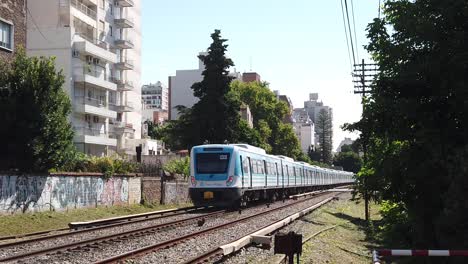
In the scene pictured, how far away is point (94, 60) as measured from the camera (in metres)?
55.5

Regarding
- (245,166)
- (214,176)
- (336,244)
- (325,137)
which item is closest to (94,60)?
(245,166)

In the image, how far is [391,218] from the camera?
735 inches

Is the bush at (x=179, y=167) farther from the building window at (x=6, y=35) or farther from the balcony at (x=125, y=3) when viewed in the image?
the balcony at (x=125, y=3)

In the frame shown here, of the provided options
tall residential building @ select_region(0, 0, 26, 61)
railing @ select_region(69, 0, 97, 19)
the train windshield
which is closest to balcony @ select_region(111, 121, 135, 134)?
railing @ select_region(69, 0, 97, 19)

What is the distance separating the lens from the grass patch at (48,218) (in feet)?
Answer: 56.6

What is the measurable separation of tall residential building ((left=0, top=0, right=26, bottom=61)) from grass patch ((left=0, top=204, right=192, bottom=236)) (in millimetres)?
8689

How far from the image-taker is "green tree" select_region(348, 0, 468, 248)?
1045cm

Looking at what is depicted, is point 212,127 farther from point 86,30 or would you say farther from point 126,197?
point 126,197

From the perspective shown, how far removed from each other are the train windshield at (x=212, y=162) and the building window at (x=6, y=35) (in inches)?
414

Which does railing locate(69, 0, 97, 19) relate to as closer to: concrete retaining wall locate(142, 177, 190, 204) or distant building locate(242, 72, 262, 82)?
concrete retaining wall locate(142, 177, 190, 204)

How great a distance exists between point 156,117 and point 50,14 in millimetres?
83573

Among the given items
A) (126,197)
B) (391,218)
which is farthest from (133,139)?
(391,218)

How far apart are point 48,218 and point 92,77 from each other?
34902 millimetres

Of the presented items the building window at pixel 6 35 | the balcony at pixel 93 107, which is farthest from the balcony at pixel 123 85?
the building window at pixel 6 35
